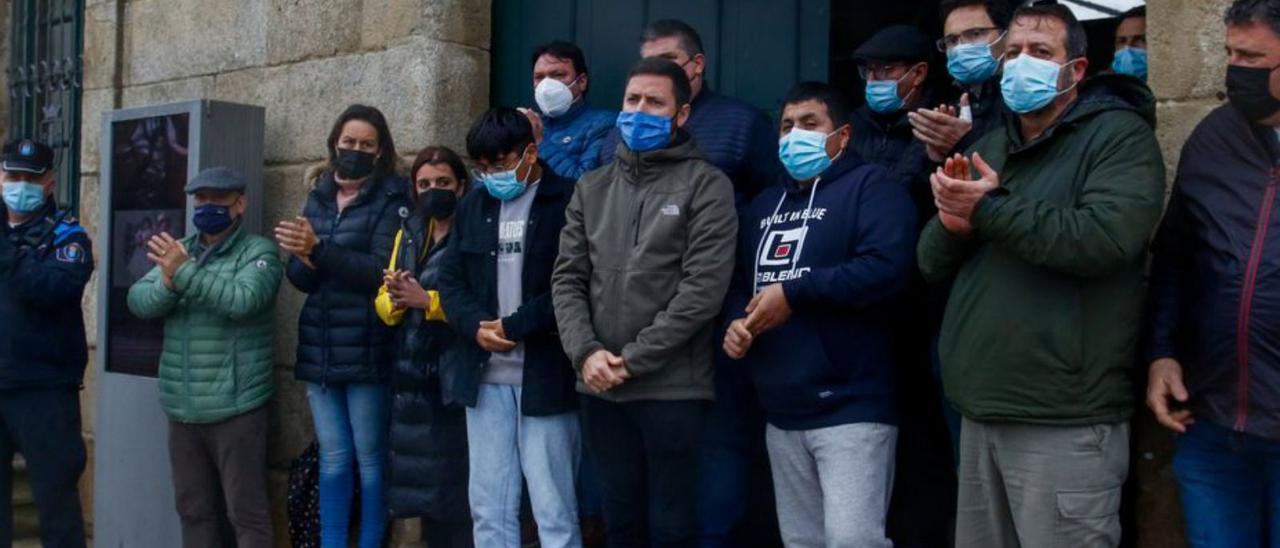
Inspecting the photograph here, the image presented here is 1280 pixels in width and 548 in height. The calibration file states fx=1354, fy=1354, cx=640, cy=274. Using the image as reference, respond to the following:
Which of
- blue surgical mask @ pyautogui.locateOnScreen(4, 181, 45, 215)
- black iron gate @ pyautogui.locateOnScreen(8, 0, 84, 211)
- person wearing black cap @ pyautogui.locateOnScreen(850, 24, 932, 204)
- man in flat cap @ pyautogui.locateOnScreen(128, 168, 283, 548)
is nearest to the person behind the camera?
person wearing black cap @ pyautogui.locateOnScreen(850, 24, 932, 204)

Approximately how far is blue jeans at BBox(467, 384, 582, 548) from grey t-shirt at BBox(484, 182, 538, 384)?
0.05m

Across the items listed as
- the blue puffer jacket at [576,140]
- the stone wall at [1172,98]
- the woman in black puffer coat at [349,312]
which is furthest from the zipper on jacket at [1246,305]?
the woman in black puffer coat at [349,312]

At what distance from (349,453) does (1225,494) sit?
3283 millimetres

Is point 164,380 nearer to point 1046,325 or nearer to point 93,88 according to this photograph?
point 93,88


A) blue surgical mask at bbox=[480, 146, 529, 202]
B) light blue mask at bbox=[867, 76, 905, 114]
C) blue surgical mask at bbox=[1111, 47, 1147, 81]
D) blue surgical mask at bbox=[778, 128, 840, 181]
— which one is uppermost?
blue surgical mask at bbox=[1111, 47, 1147, 81]

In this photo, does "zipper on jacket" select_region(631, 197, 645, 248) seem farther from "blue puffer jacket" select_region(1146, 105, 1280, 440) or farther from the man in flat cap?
the man in flat cap

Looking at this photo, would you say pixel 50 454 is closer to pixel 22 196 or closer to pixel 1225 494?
pixel 22 196

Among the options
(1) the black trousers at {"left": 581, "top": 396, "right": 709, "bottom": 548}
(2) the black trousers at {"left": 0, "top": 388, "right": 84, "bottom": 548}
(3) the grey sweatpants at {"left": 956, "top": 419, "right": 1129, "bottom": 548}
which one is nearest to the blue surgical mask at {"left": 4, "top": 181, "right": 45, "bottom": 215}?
(2) the black trousers at {"left": 0, "top": 388, "right": 84, "bottom": 548}

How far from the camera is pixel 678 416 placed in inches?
159

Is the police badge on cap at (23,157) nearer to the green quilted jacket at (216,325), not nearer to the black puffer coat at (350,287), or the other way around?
the green quilted jacket at (216,325)

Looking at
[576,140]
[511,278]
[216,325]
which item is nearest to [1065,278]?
[511,278]

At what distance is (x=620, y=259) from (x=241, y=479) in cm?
223

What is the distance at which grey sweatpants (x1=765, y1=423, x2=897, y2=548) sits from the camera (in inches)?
151

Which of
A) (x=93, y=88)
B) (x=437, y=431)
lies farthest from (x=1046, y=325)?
(x=93, y=88)
